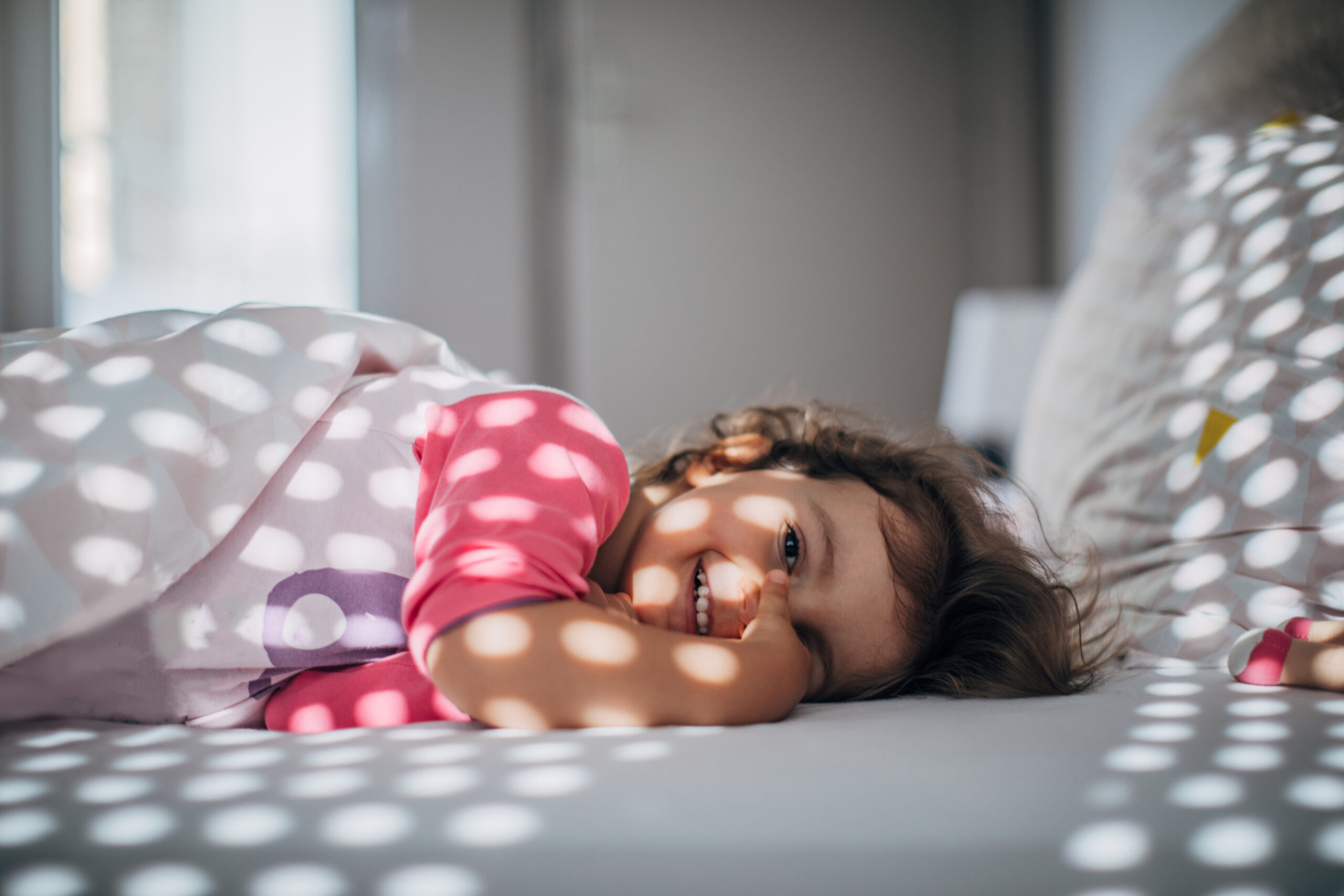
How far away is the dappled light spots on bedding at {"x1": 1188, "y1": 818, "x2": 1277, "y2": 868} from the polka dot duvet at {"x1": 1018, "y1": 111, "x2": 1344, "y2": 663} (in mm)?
403

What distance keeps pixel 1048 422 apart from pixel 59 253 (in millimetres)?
2796

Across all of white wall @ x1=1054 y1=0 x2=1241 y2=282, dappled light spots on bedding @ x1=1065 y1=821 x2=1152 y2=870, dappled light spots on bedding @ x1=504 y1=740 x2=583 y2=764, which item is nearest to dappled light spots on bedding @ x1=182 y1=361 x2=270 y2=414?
dappled light spots on bedding @ x1=504 y1=740 x2=583 y2=764

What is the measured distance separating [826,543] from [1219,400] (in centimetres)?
51

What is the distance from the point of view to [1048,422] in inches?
46.1

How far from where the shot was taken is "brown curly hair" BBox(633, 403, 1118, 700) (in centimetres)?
71

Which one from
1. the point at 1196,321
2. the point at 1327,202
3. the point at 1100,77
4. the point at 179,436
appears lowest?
the point at 179,436

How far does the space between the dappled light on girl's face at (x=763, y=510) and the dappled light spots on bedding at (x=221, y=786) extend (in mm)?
420

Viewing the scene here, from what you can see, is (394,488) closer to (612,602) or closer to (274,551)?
(274,551)

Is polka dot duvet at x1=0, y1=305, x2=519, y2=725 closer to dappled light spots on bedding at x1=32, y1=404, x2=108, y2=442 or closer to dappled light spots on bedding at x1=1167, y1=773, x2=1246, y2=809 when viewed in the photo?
dappled light spots on bedding at x1=32, y1=404, x2=108, y2=442

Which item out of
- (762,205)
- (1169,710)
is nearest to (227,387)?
(1169,710)

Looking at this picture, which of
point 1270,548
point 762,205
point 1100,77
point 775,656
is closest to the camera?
point 775,656

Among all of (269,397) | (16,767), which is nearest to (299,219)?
(269,397)

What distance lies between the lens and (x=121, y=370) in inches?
24.9

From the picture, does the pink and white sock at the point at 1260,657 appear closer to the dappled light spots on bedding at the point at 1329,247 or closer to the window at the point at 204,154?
the dappled light spots on bedding at the point at 1329,247
